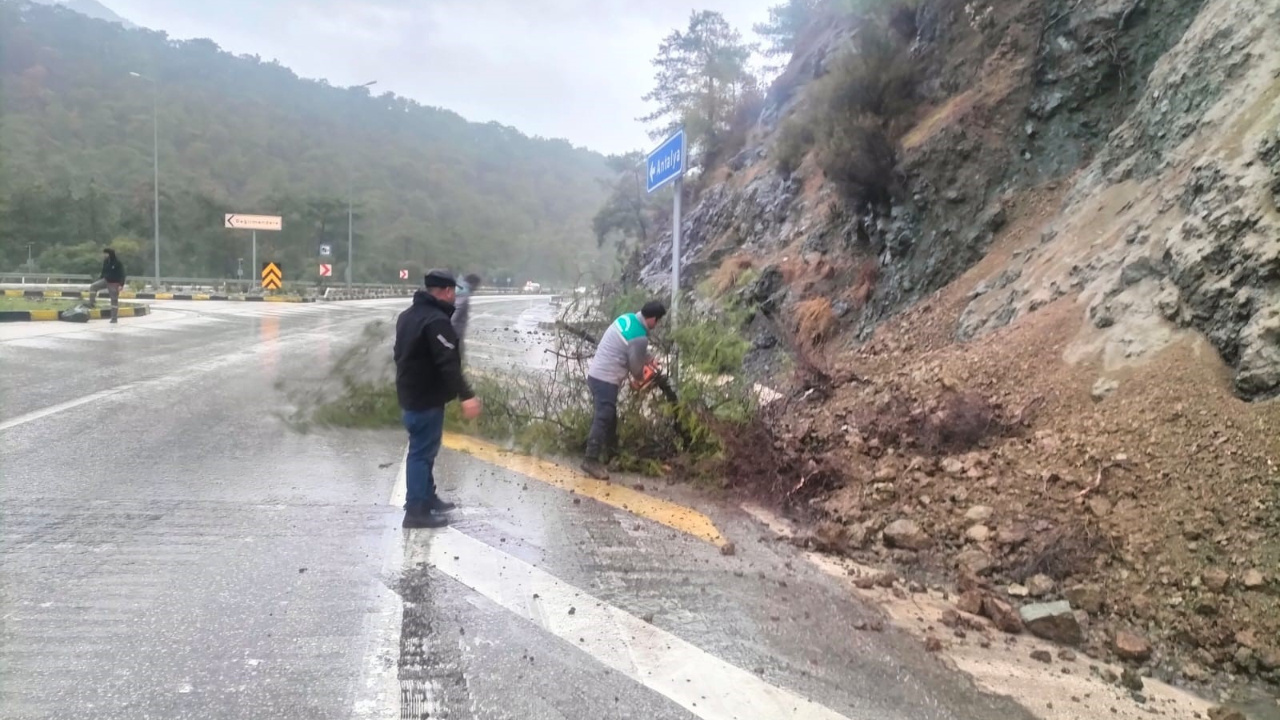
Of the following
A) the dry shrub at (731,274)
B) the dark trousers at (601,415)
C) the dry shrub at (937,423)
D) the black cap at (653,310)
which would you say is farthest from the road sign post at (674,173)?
the dry shrub at (731,274)

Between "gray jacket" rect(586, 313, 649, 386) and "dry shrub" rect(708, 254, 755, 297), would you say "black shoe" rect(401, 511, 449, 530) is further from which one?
"dry shrub" rect(708, 254, 755, 297)

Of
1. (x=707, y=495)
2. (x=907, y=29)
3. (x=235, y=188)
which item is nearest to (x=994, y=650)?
(x=707, y=495)

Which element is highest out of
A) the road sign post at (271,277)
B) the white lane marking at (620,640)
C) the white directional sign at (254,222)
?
the white directional sign at (254,222)

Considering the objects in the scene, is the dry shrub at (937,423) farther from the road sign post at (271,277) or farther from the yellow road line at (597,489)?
the road sign post at (271,277)

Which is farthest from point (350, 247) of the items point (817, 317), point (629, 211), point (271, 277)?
point (817, 317)

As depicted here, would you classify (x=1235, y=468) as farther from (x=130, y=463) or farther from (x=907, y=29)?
(x=907, y=29)

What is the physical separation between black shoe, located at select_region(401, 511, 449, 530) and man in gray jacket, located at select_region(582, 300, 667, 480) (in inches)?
65.0

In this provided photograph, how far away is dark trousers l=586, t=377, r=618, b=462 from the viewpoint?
662cm

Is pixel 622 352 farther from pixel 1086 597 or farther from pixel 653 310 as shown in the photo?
pixel 1086 597

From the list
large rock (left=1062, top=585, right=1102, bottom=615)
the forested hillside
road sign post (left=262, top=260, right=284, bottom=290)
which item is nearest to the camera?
large rock (left=1062, top=585, right=1102, bottom=615)

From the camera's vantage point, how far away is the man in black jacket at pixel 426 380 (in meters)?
5.09

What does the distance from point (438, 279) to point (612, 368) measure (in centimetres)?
180

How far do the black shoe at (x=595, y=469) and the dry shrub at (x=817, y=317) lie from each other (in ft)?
20.1

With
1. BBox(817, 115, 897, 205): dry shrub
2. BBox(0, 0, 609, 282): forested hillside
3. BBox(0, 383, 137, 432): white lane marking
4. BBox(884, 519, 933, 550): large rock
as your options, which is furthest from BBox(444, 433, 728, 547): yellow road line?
BBox(817, 115, 897, 205): dry shrub
